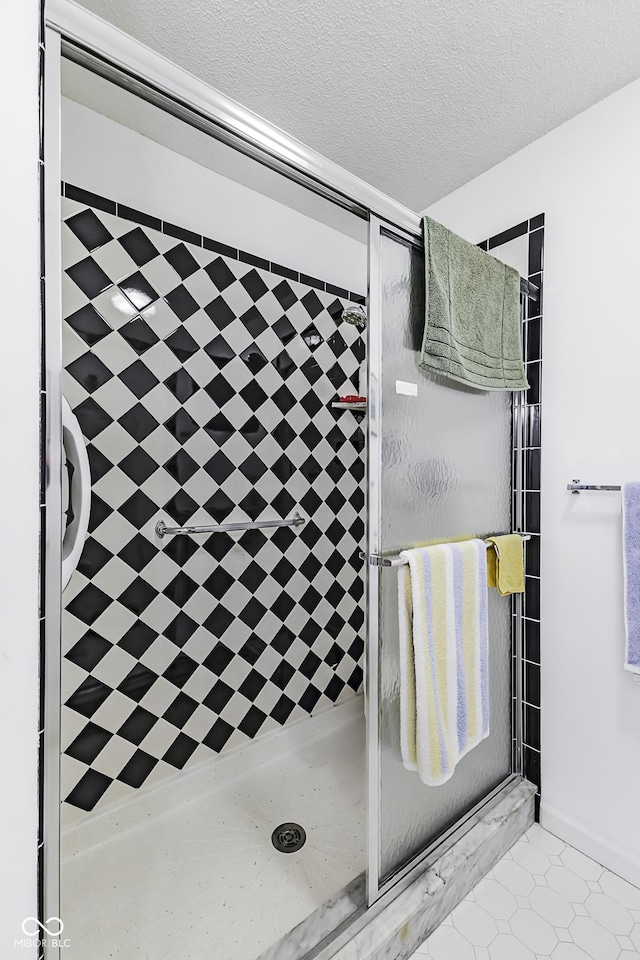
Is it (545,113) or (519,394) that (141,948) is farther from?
(545,113)

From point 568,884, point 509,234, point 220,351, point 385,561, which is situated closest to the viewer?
point 385,561

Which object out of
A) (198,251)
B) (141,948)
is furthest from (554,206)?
(141,948)

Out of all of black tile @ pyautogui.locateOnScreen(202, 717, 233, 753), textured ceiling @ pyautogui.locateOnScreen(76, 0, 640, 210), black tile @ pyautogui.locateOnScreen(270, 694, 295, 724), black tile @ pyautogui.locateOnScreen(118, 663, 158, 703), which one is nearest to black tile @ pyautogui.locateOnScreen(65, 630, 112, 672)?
black tile @ pyautogui.locateOnScreen(118, 663, 158, 703)

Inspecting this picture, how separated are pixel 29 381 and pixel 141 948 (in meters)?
1.42

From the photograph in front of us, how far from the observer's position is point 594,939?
1224 millimetres

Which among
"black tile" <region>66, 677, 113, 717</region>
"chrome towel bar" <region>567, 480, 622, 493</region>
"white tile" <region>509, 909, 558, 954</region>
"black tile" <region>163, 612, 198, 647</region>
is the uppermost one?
"chrome towel bar" <region>567, 480, 622, 493</region>

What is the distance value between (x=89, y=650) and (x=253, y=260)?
162 centimetres

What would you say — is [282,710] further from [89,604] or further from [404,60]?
[404,60]

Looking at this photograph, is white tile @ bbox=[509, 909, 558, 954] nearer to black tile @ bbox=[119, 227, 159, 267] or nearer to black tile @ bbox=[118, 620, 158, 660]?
black tile @ bbox=[118, 620, 158, 660]

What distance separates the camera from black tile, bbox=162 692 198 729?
1.78 meters

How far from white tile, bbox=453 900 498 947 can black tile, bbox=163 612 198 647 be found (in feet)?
3.87

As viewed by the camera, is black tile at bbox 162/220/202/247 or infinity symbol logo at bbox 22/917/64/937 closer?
infinity symbol logo at bbox 22/917/64/937

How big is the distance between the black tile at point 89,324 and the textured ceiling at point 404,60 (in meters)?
0.79

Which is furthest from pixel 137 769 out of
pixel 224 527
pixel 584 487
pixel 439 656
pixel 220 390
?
pixel 584 487
